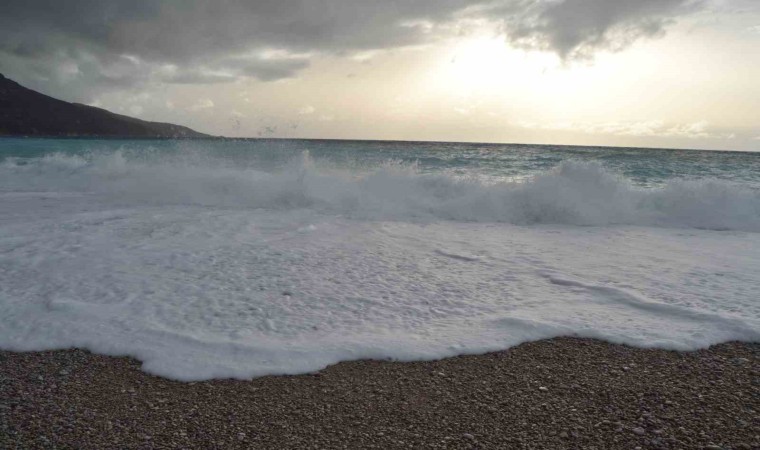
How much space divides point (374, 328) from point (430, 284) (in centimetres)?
140

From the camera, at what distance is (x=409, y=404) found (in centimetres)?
281

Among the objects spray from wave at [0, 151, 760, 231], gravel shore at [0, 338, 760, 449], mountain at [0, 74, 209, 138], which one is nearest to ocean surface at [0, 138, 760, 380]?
spray from wave at [0, 151, 760, 231]

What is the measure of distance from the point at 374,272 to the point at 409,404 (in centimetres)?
288

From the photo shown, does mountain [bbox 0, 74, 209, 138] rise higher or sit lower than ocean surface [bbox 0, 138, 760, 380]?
higher

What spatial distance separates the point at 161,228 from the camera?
7.96 meters

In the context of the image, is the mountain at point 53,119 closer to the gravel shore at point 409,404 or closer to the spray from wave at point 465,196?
the spray from wave at point 465,196

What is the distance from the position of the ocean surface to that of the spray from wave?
58 mm

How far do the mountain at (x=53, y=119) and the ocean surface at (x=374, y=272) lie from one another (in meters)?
72.2

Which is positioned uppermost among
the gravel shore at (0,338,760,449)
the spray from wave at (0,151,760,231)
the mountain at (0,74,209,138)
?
the mountain at (0,74,209,138)

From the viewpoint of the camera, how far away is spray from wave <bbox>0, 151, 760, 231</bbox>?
10289mm

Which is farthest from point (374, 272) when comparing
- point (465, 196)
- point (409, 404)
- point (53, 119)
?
point (53, 119)

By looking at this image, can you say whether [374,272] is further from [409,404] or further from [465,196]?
[465,196]

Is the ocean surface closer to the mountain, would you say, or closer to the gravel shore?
the gravel shore

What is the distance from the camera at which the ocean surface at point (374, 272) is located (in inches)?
148
